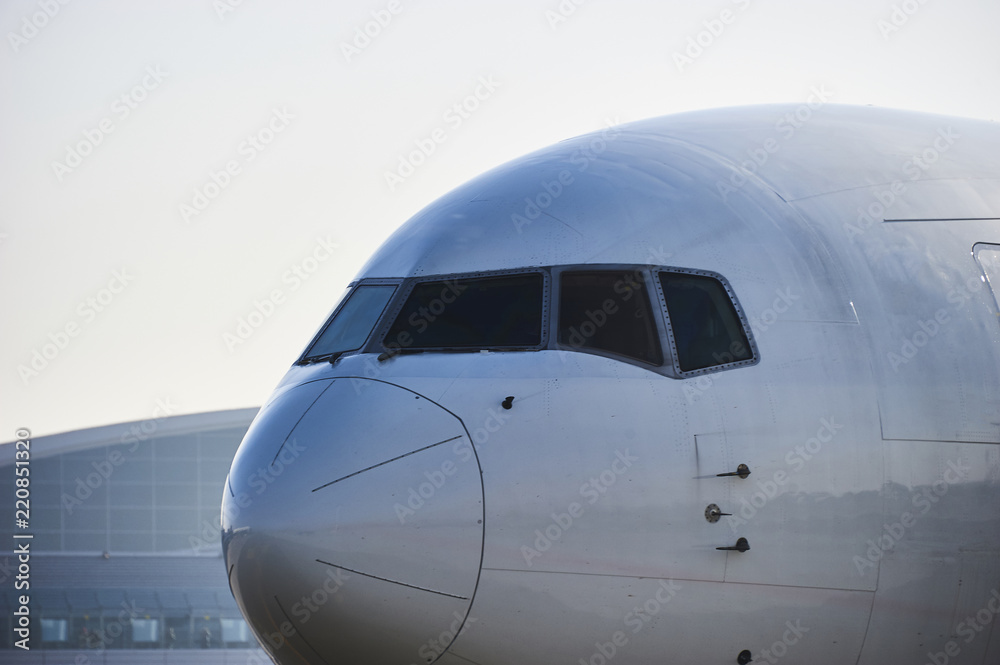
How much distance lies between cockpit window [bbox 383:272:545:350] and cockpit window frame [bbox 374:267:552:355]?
12 millimetres

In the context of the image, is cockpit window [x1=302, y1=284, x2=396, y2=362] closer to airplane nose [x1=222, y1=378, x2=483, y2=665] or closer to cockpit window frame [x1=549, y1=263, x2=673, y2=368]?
airplane nose [x1=222, y1=378, x2=483, y2=665]

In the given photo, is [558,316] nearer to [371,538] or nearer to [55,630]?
[371,538]

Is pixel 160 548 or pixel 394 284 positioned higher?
pixel 394 284

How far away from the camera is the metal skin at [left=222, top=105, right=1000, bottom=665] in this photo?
8695 millimetres

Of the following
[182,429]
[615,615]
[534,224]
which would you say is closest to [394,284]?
[534,224]

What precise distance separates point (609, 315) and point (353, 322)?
207cm

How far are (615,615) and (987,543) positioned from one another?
2876mm

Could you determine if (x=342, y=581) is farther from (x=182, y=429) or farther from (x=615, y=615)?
(x=182, y=429)

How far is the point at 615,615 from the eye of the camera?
29.2ft

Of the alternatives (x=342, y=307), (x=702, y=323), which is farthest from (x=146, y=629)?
(x=702, y=323)

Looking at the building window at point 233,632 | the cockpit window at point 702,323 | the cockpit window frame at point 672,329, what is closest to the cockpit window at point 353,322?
the cockpit window frame at point 672,329

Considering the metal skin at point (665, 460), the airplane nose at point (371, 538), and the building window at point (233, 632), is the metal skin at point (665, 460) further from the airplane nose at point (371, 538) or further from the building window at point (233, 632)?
the building window at point (233, 632)

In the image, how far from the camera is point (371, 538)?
861 centimetres

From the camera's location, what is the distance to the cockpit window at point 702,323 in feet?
30.8
